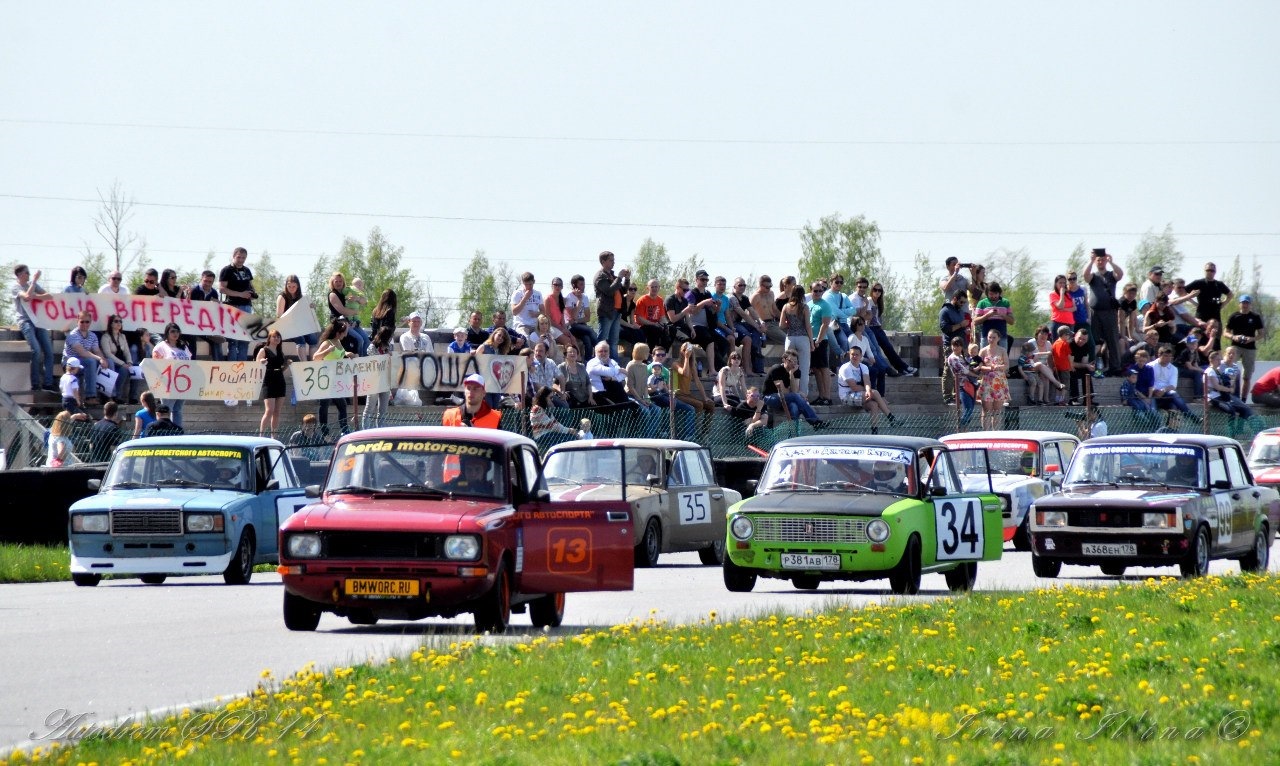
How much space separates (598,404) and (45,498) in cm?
870

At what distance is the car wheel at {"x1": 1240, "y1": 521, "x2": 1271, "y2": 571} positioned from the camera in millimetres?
21875

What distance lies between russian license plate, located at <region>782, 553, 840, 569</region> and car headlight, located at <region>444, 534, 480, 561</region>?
5.06 meters

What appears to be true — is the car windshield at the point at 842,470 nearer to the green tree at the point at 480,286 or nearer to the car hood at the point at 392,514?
the car hood at the point at 392,514

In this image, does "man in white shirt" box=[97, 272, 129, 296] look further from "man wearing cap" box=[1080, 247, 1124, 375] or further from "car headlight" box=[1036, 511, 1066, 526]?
"man wearing cap" box=[1080, 247, 1124, 375]

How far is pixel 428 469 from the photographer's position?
14750 millimetres

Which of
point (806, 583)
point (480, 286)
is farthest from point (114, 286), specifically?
point (480, 286)

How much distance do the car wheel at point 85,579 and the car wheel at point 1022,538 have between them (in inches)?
492

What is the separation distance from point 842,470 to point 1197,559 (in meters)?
4.09

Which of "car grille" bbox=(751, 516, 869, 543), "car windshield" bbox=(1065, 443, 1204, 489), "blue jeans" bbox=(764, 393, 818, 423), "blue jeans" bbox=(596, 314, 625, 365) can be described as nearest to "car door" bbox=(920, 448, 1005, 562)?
"car grille" bbox=(751, 516, 869, 543)

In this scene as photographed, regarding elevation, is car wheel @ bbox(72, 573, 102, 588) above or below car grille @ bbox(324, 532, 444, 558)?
below

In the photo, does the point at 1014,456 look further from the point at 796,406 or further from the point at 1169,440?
the point at 1169,440

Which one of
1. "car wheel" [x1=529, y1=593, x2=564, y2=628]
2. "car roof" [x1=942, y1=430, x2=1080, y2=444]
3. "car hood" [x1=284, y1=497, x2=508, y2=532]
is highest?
"car hood" [x1=284, y1=497, x2=508, y2=532]

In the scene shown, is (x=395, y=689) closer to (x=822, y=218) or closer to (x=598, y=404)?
(x=598, y=404)

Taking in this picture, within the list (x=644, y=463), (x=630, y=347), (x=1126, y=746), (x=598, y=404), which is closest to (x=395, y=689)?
(x=1126, y=746)
